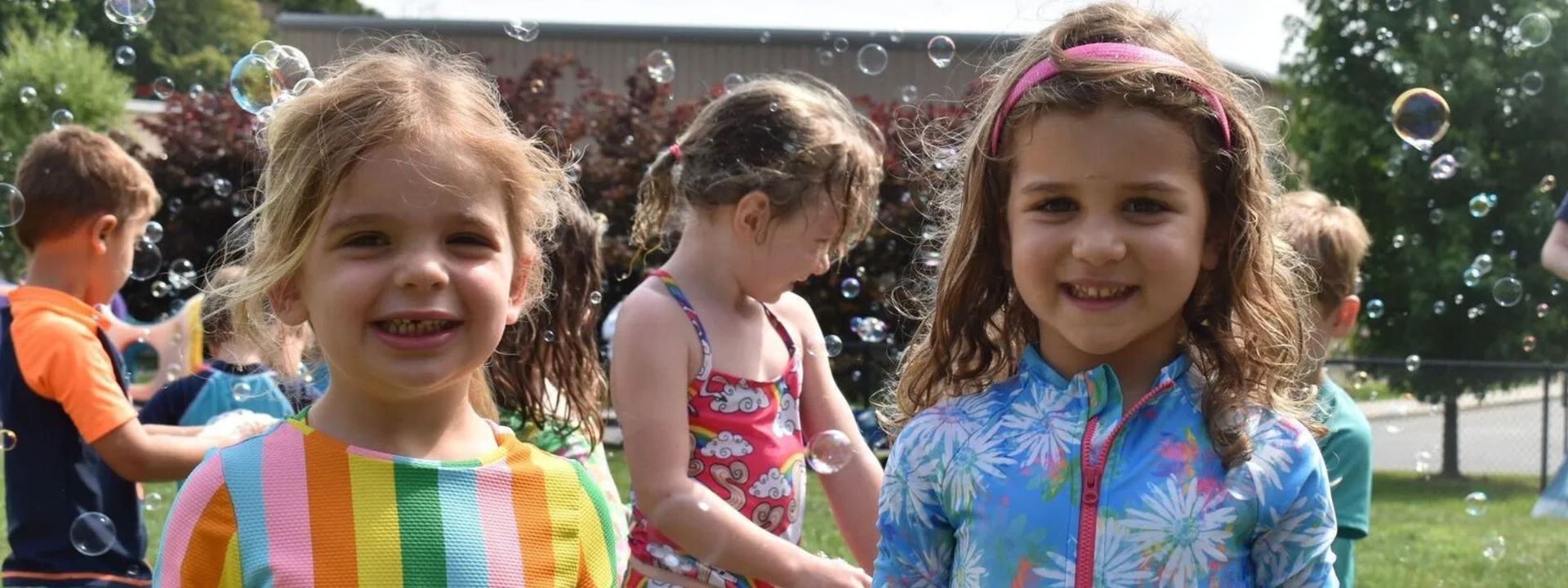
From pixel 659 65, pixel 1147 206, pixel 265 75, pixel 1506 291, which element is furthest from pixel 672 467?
pixel 1506 291

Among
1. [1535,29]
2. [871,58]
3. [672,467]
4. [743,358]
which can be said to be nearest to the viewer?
[672,467]

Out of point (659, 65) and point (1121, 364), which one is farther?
point (659, 65)

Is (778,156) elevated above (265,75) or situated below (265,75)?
below

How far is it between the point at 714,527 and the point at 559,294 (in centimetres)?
93

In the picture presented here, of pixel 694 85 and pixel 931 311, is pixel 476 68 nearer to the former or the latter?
pixel 931 311

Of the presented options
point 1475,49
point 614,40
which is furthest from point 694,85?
point 1475,49

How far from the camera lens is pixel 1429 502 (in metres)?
11.2

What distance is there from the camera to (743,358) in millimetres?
2980

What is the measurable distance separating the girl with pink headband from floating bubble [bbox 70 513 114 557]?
2302 mm

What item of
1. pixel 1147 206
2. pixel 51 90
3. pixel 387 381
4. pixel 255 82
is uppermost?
pixel 51 90

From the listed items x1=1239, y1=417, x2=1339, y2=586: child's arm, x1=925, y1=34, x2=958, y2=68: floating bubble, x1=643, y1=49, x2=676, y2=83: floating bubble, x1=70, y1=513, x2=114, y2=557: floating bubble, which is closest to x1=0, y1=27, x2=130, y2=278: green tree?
x1=643, y1=49, x2=676, y2=83: floating bubble

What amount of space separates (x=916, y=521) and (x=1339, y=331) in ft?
6.46

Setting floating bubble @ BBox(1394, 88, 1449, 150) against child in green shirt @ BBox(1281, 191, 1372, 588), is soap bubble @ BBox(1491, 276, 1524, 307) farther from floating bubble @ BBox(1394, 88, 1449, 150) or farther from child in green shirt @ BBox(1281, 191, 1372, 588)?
child in green shirt @ BBox(1281, 191, 1372, 588)

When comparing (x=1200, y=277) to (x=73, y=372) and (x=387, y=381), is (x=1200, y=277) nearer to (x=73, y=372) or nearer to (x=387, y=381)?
(x=387, y=381)
